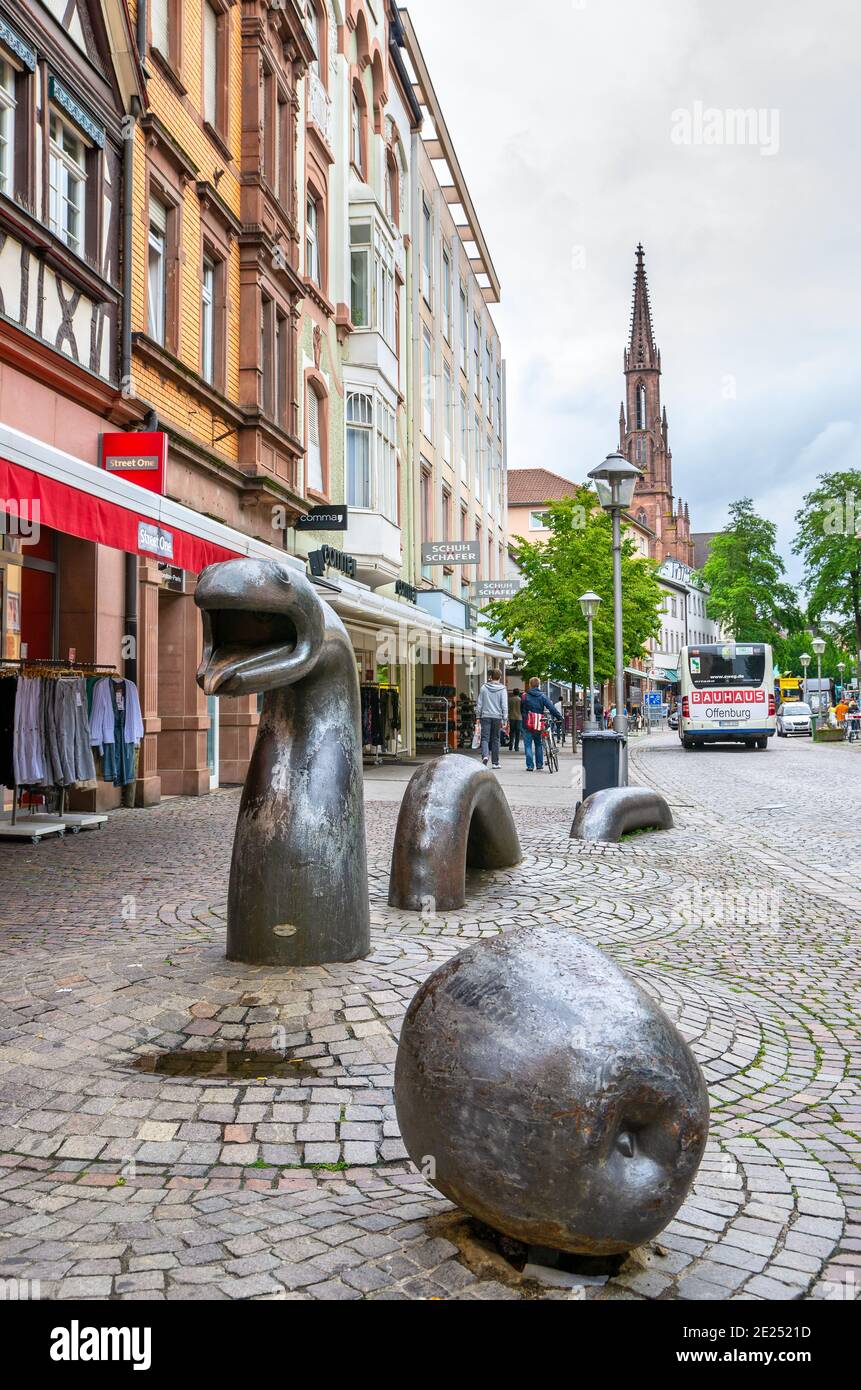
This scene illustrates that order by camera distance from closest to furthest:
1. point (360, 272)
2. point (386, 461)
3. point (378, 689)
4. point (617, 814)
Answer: point (617, 814) → point (378, 689) → point (360, 272) → point (386, 461)

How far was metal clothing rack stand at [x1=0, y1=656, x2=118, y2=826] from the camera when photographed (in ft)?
31.1

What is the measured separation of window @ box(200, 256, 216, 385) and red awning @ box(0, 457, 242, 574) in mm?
6665

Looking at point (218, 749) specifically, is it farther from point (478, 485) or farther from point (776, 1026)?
point (478, 485)

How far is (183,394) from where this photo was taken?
1443cm

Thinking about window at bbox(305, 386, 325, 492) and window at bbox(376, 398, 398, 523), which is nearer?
window at bbox(305, 386, 325, 492)

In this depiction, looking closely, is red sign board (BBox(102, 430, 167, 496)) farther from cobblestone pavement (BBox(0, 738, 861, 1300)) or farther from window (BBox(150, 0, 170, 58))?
cobblestone pavement (BBox(0, 738, 861, 1300))

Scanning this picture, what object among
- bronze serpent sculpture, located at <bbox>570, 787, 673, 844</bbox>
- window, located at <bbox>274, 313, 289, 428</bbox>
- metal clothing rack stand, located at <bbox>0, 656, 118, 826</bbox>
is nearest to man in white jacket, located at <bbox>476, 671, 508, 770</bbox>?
window, located at <bbox>274, 313, 289, 428</bbox>

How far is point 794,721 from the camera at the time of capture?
169 feet

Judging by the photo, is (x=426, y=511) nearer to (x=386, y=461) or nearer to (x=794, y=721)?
(x=386, y=461)

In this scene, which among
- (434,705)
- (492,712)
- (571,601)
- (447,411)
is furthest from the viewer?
(447,411)

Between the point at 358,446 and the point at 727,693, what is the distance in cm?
1505

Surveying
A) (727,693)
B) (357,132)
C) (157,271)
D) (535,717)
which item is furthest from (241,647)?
(727,693)

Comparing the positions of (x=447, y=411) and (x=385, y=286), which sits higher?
(x=385, y=286)
